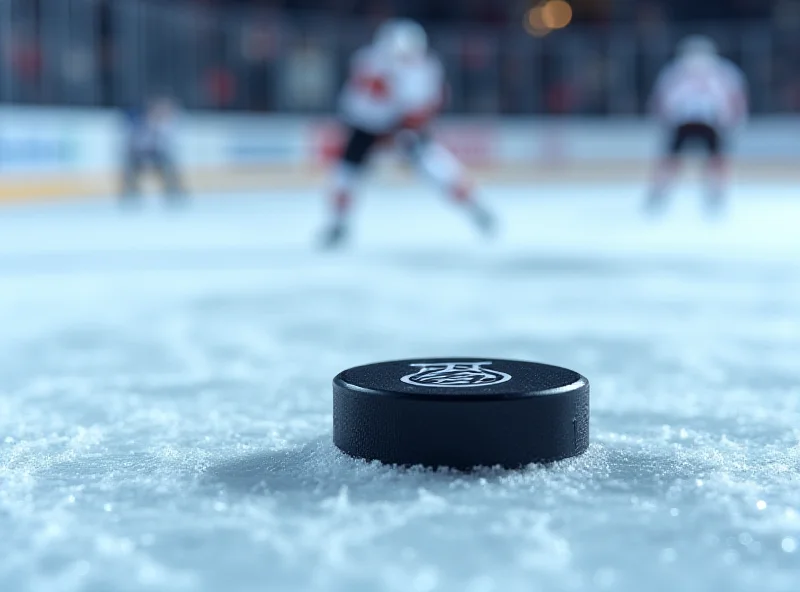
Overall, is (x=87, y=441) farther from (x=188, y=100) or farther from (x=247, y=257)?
(x=188, y=100)

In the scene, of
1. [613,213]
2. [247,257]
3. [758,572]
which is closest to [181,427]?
[758,572]

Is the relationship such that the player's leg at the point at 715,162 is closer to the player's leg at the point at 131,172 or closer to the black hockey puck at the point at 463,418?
the player's leg at the point at 131,172

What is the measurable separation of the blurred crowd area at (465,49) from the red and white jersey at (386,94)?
20.0 ft

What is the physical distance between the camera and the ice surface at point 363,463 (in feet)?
3.02

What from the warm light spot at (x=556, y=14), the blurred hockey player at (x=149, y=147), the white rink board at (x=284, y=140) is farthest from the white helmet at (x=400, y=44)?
the warm light spot at (x=556, y=14)

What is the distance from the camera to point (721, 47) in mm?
15477

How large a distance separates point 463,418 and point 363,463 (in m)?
0.15

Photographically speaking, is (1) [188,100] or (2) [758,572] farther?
(1) [188,100]

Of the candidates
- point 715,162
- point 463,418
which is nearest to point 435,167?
point 715,162

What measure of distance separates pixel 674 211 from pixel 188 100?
231 inches

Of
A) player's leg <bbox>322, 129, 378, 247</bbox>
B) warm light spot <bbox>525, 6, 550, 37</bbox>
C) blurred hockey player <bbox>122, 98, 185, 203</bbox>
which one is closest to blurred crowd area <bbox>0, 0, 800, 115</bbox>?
warm light spot <bbox>525, 6, 550, 37</bbox>

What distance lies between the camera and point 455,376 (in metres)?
1.25

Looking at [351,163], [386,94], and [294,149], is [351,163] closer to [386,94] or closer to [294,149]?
[386,94]

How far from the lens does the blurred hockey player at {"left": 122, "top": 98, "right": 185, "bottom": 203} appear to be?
9.13 metres
